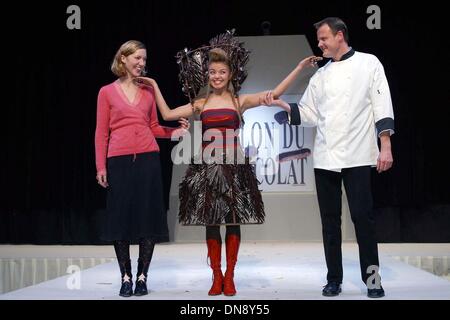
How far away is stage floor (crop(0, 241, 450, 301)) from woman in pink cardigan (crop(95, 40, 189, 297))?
0.90 ft

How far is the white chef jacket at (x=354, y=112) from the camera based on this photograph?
135 inches

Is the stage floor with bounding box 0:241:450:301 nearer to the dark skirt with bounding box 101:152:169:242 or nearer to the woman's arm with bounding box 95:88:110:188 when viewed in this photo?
the dark skirt with bounding box 101:152:169:242

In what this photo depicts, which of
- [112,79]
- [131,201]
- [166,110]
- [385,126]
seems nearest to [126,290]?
[131,201]

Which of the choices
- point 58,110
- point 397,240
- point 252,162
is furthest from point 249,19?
point 252,162

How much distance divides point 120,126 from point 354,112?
109cm

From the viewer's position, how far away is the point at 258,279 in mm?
4227

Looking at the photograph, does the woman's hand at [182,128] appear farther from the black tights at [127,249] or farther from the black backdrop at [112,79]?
the black backdrop at [112,79]

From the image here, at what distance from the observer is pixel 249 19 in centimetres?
726

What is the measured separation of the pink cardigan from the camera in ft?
11.6

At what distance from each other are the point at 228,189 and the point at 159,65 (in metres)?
3.89

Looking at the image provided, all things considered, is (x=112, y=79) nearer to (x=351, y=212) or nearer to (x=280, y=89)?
(x=280, y=89)

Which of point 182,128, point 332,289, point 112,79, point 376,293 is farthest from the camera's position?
point 112,79

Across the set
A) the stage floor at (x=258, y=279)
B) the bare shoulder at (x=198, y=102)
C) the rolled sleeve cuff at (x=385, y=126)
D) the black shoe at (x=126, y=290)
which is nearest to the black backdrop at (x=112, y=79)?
the stage floor at (x=258, y=279)

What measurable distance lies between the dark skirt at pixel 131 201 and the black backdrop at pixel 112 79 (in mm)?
3779
